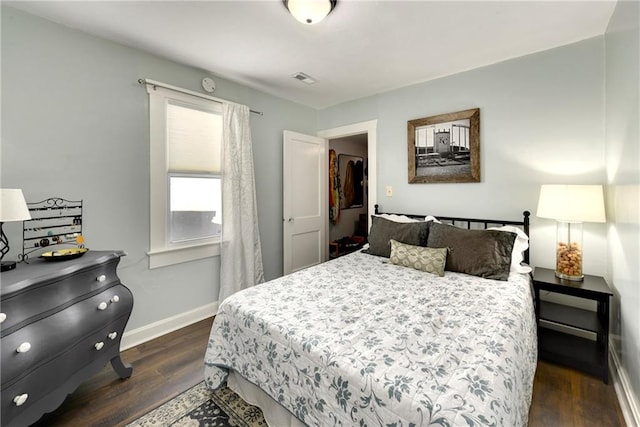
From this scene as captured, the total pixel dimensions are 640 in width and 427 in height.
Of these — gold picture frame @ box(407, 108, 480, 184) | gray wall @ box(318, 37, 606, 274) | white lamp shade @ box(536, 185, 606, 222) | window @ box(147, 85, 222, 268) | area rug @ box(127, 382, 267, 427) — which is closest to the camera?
area rug @ box(127, 382, 267, 427)

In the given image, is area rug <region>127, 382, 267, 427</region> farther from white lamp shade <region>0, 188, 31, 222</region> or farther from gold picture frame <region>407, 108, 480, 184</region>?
gold picture frame <region>407, 108, 480, 184</region>

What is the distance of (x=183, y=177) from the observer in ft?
8.58

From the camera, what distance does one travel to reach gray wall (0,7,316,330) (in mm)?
1782

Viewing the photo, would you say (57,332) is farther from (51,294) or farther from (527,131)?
(527,131)

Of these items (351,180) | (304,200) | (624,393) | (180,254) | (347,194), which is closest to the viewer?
(624,393)

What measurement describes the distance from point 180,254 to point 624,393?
3.28 meters

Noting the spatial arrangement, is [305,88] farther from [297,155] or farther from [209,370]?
[209,370]

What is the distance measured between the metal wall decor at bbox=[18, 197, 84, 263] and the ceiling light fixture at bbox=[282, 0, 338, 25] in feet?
6.36

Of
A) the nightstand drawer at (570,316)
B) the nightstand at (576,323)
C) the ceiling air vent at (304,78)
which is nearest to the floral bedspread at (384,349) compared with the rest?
the nightstand at (576,323)

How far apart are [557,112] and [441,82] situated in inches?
41.7

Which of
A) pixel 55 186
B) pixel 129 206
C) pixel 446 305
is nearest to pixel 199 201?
pixel 129 206

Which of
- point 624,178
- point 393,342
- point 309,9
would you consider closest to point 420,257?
point 393,342

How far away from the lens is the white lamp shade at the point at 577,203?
6.19 ft

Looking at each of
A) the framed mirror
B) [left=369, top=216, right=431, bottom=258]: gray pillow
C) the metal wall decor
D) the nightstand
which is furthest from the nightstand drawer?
the metal wall decor
